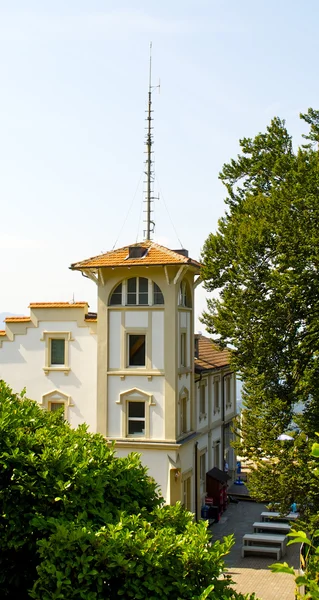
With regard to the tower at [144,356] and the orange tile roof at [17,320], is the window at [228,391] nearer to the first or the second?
the tower at [144,356]

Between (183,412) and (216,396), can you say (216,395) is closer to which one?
(216,396)

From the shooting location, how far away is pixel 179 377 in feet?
103

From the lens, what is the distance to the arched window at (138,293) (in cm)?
3080

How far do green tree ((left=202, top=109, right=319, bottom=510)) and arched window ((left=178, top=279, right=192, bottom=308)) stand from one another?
249 centimetres

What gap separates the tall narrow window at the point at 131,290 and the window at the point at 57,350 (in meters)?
3.62

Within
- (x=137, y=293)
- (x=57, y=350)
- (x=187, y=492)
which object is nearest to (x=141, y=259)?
(x=137, y=293)

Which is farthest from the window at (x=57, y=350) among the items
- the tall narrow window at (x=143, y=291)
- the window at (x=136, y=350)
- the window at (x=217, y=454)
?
the window at (x=217, y=454)

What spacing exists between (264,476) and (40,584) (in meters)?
17.4

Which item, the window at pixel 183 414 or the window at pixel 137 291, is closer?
the window at pixel 137 291

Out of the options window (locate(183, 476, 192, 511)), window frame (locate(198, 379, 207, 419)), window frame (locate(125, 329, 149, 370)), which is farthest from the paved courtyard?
window frame (locate(125, 329, 149, 370))

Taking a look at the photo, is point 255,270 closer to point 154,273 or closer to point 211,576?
point 154,273

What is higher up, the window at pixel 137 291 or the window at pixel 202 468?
the window at pixel 137 291

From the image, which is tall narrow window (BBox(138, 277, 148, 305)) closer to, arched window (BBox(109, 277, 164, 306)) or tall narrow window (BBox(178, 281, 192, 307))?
arched window (BBox(109, 277, 164, 306))

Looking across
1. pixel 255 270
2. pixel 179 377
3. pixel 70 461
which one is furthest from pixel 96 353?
pixel 70 461
